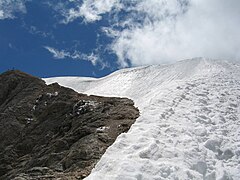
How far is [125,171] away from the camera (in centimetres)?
1353

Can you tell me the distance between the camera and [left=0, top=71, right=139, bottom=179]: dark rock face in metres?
16.2

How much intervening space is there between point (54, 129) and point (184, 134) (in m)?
8.14

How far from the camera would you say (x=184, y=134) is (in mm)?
Answer: 16906

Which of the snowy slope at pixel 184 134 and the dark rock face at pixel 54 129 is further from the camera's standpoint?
the dark rock face at pixel 54 129

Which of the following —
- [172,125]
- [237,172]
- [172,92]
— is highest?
[172,92]

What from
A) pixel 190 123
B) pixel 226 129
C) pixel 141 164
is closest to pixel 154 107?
pixel 190 123

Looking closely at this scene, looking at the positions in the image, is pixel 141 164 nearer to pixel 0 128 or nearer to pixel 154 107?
pixel 154 107

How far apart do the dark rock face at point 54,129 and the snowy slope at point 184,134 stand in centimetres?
109

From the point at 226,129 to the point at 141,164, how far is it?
578cm

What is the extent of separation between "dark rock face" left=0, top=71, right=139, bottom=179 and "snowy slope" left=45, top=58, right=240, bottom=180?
3.56 feet

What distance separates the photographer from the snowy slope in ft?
46.0

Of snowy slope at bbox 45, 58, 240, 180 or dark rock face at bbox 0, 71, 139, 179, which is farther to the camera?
dark rock face at bbox 0, 71, 139, 179

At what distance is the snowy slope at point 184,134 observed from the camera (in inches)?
552

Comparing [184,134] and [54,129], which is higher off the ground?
[54,129]
